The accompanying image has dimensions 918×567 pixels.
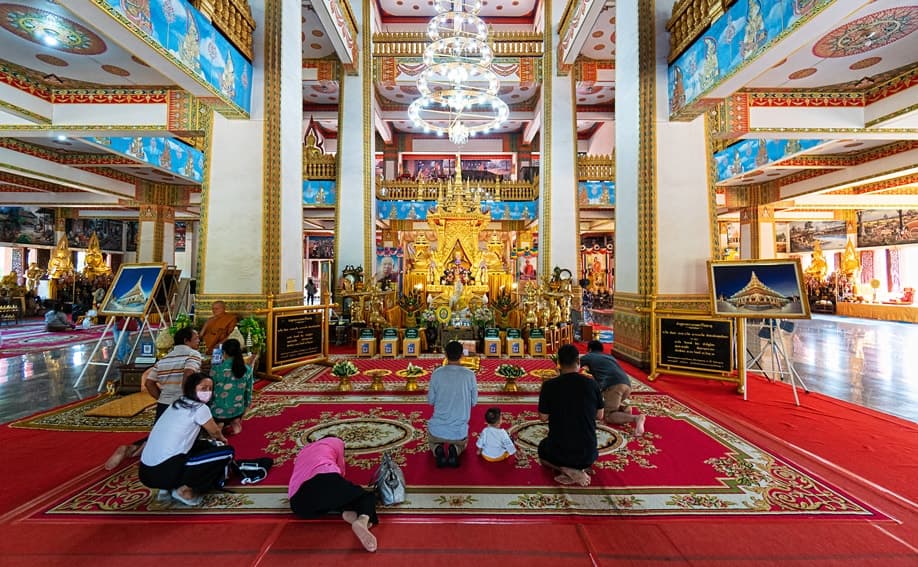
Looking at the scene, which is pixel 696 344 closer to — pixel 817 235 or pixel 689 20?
pixel 689 20

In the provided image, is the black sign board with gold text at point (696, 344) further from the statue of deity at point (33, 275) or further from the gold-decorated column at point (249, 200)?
the statue of deity at point (33, 275)

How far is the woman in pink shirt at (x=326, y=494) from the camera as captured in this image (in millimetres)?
2168

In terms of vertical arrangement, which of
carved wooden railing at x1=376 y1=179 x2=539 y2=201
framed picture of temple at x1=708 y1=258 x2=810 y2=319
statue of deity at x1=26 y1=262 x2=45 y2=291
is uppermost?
carved wooden railing at x1=376 y1=179 x2=539 y2=201

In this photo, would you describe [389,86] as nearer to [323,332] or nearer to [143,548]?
[323,332]

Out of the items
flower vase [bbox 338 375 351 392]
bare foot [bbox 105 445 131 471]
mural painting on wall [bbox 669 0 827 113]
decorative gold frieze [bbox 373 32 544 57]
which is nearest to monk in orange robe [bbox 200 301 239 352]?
flower vase [bbox 338 375 351 392]

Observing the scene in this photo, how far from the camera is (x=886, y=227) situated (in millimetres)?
15281

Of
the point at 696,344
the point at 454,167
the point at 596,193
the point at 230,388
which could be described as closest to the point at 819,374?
the point at 696,344

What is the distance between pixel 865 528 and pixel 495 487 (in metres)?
2.16

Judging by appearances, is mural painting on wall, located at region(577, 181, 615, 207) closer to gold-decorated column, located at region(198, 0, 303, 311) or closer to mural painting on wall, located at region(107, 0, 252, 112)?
gold-decorated column, located at region(198, 0, 303, 311)

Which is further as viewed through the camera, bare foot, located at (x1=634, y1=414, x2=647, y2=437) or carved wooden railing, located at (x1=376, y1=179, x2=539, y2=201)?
carved wooden railing, located at (x1=376, y1=179, x2=539, y2=201)

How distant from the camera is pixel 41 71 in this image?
5.82m

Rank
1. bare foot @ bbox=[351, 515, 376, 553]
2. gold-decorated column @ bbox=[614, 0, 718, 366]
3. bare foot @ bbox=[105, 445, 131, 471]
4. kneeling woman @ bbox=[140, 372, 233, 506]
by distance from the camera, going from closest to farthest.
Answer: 1. bare foot @ bbox=[351, 515, 376, 553]
2. kneeling woman @ bbox=[140, 372, 233, 506]
3. bare foot @ bbox=[105, 445, 131, 471]
4. gold-decorated column @ bbox=[614, 0, 718, 366]

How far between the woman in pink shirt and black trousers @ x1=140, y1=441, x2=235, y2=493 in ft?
2.14

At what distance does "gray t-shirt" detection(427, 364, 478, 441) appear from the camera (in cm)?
301
